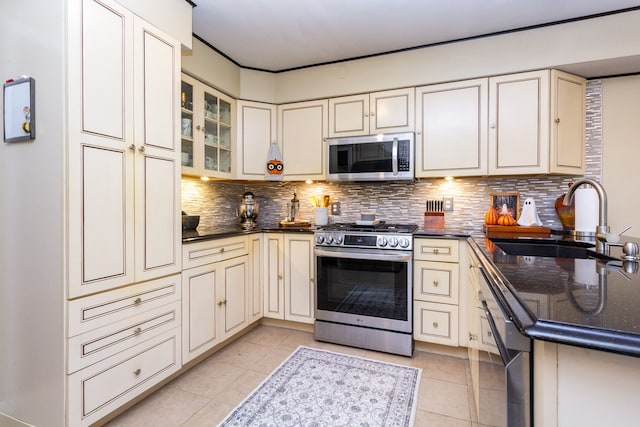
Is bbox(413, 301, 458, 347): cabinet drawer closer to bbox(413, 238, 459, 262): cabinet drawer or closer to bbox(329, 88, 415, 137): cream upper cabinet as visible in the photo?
bbox(413, 238, 459, 262): cabinet drawer

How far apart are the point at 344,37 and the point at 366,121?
69 cm

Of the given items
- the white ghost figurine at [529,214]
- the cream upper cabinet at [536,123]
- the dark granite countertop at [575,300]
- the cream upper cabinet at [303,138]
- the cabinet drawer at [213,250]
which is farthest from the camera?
the cream upper cabinet at [303,138]

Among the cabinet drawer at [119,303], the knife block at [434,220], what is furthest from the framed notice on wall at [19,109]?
the knife block at [434,220]

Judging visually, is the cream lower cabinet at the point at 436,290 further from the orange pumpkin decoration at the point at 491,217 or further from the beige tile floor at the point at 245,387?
the orange pumpkin decoration at the point at 491,217

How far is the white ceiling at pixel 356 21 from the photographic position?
2072 mm

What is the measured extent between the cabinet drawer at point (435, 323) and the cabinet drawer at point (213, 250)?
147 centimetres

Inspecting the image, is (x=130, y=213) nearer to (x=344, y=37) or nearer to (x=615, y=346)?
(x=615, y=346)

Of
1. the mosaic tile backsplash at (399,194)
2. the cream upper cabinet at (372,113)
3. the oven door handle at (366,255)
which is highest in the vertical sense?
the cream upper cabinet at (372,113)

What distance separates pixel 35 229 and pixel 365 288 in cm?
204

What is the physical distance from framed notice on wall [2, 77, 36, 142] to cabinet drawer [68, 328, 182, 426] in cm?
115

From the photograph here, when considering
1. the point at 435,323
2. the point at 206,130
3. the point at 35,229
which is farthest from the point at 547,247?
the point at 35,229

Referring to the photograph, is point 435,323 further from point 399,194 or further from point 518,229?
point 399,194

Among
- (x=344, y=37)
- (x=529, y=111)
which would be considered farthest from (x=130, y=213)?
(x=529, y=111)

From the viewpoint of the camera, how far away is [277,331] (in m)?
2.84
